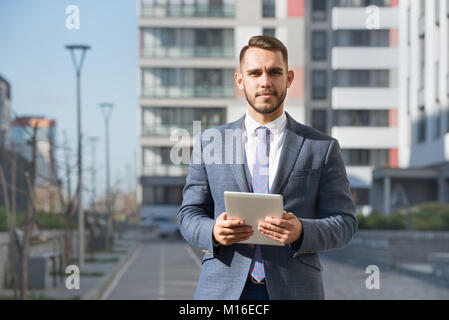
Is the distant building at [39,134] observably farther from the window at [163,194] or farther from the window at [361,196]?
the window at [361,196]

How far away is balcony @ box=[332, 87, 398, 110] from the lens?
192 feet

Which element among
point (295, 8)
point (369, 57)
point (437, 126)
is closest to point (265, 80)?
point (437, 126)

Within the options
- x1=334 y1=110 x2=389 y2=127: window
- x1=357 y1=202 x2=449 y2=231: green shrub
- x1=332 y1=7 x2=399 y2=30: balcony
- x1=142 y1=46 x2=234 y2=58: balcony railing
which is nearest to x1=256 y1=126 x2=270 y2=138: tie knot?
x1=357 y1=202 x2=449 y2=231: green shrub

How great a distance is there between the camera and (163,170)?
65.1 metres

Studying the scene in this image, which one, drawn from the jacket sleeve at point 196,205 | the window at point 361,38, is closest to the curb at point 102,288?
the jacket sleeve at point 196,205

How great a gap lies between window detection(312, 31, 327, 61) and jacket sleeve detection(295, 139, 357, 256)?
6097cm

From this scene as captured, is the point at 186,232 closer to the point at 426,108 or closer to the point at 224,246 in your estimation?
the point at 224,246

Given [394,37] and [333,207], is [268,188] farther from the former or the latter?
[394,37]

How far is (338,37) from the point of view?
56688mm

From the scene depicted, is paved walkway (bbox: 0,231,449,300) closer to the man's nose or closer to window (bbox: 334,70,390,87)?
the man's nose

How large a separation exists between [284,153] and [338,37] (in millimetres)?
53893

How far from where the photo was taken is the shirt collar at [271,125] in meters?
3.90

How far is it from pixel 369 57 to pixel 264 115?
55202 millimetres
